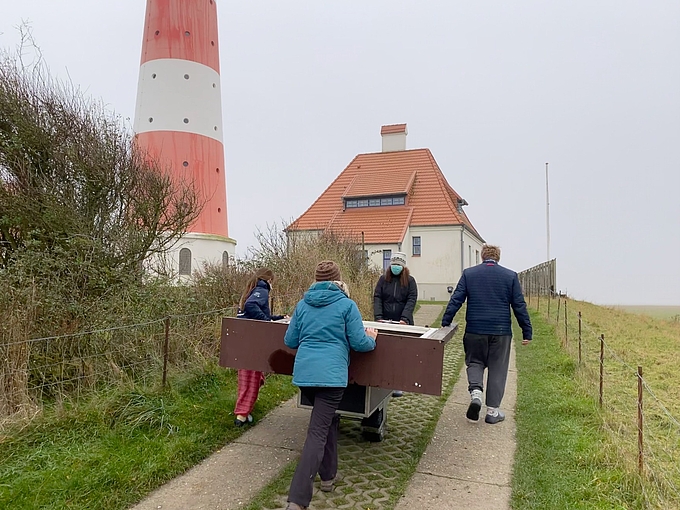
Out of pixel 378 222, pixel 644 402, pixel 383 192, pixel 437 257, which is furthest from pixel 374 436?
pixel 383 192

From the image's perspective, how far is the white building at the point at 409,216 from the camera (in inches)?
1206

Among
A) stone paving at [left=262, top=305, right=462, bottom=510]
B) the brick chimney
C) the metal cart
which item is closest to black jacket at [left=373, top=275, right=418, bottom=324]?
stone paving at [left=262, top=305, right=462, bottom=510]

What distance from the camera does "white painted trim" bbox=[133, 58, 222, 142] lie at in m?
20.6

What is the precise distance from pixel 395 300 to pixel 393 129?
31423 mm

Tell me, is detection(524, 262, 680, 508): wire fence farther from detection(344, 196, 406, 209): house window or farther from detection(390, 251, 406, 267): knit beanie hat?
detection(344, 196, 406, 209): house window

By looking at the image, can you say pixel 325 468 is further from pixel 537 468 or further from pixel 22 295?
pixel 22 295

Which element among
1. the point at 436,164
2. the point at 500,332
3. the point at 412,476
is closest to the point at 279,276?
the point at 500,332

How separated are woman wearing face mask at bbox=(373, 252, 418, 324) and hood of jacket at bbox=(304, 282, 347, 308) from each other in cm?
313

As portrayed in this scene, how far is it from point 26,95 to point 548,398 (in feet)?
28.6

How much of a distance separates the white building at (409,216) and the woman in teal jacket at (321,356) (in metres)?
25.0

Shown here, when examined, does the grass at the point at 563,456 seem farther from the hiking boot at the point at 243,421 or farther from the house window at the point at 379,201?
the house window at the point at 379,201

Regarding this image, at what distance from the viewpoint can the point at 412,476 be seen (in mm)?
4371

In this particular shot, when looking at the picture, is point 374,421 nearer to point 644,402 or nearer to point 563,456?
point 563,456

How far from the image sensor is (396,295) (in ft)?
23.0
